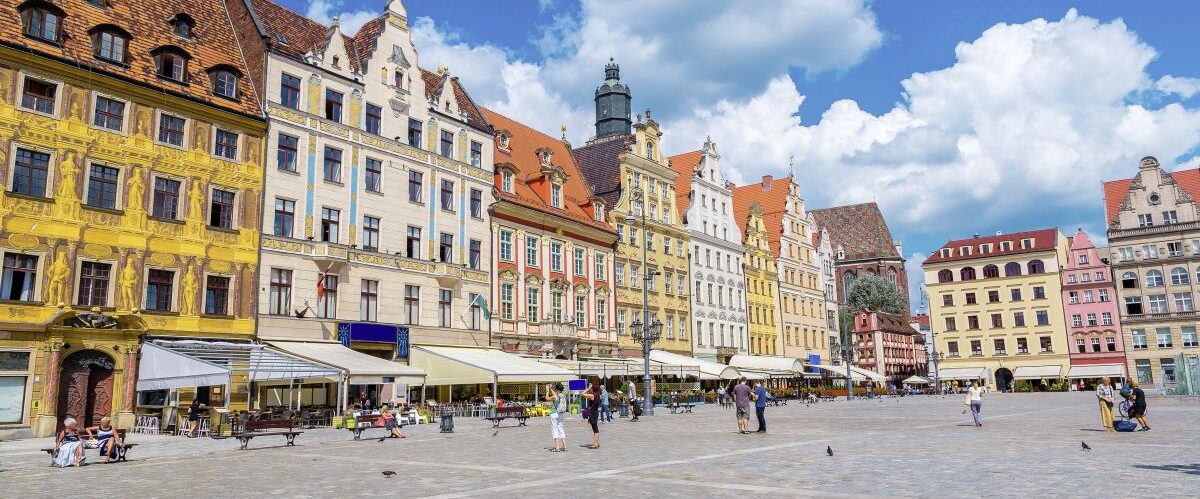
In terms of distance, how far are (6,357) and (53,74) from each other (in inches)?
351

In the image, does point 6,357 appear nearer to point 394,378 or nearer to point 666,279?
point 394,378

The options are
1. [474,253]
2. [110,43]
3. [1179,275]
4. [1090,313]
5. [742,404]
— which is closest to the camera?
[742,404]

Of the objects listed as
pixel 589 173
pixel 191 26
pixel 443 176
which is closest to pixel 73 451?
pixel 191 26

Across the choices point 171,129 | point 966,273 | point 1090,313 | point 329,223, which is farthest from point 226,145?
point 1090,313

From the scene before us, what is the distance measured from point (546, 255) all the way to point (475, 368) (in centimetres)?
1438

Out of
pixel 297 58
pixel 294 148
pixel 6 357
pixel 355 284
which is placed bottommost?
pixel 6 357

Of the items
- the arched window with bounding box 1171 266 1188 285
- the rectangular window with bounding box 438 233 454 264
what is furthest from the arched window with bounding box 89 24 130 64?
the arched window with bounding box 1171 266 1188 285

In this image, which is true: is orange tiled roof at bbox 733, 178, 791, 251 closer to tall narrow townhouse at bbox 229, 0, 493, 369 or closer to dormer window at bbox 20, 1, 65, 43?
tall narrow townhouse at bbox 229, 0, 493, 369

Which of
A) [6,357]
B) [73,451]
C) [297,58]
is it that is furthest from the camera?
[297,58]

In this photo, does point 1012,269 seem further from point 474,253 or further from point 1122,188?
point 474,253

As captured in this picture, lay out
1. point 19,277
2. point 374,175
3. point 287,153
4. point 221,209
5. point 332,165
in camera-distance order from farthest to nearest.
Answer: point 374,175, point 332,165, point 287,153, point 221,209, point 19,277

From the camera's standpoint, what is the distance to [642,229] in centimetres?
5525

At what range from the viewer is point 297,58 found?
35219mm

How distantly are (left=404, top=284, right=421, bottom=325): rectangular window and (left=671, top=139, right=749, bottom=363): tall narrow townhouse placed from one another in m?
26.3
